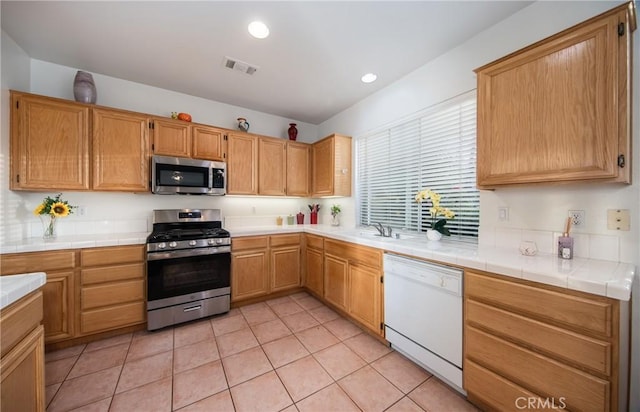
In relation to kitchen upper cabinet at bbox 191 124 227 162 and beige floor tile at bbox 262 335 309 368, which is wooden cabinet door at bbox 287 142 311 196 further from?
beige floor tile at bbox 262 335 309 368

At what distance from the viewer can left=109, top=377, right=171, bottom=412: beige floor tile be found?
1470 mm

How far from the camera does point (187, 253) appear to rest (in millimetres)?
2516

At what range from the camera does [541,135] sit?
1449 millimetres

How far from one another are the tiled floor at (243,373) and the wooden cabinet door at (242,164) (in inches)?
67.1

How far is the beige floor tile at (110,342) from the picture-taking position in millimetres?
2111

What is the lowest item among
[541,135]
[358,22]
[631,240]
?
[631,240]

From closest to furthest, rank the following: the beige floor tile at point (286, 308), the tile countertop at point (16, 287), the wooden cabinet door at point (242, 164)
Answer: the tile countertop at point (16, 287)
the beige floor tile at point (286, 308)
the wooden cabinet door at point (242, 164)

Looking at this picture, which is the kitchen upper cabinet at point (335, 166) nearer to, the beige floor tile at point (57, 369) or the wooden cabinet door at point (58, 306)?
the wooden cabinet door at point (58, 306)

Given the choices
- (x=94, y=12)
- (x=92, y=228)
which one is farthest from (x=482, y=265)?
(x=92, y=228)

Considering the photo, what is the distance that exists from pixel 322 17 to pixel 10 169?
3.01 m

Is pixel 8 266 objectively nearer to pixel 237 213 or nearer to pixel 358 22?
pixel 237 213

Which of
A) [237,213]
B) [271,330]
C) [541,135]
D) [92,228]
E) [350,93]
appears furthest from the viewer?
[237,213]

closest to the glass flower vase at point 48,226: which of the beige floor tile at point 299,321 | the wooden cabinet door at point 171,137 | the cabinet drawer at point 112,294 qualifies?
the cabinet drawer at point 112,294

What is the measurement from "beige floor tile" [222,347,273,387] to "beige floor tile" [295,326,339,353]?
0.40 meters
